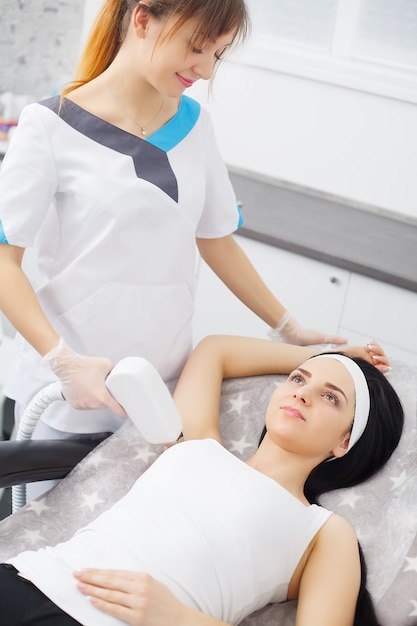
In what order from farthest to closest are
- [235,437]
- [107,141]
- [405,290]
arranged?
[405,290], [235,437], [107,141]

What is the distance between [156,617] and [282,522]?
311 millimetres

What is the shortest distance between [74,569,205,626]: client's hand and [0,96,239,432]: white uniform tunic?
1.63 feet

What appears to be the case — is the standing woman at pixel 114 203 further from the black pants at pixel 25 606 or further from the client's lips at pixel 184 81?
the black pants at pixel 25 606

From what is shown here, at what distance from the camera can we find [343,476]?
1.63 metres

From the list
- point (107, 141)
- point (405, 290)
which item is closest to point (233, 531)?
point (107, 141)

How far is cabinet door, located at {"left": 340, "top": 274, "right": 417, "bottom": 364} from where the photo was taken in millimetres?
2537

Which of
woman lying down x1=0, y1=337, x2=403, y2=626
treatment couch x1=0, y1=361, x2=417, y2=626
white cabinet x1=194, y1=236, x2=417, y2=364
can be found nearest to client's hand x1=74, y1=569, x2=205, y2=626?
woman lying down x1=0, y1=337, x2=403, y2=626

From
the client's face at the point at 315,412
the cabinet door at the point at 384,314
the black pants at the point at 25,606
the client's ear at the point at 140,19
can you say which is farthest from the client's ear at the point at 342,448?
the cabinet door at the point at 384,314

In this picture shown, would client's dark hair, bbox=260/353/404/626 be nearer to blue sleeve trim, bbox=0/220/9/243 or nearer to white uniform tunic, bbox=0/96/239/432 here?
white uniform tunic, bbox=0/96/239/432

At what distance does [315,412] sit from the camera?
1.59 meters

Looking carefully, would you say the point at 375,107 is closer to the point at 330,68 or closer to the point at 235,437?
the point at 330,68

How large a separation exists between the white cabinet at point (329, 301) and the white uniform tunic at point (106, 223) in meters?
0.90

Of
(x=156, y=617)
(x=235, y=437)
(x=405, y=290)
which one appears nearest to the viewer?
(x=156, y=617)

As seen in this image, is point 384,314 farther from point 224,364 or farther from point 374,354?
point 224,364
